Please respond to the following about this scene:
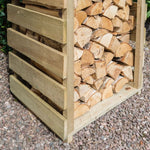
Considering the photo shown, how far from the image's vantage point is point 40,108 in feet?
7.77

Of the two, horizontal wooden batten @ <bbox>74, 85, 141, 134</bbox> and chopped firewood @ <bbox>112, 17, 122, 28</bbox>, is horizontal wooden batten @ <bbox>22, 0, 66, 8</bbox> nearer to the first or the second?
chopped firewood @ <bbox>112, 17, 122, 28</bbox>

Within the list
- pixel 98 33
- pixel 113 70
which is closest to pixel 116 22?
pixel 98 33

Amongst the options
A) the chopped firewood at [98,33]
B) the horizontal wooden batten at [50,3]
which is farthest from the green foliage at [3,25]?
the chopped firewood at [98,33]

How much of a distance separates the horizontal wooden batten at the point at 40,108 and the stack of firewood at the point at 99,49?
253 millimetres

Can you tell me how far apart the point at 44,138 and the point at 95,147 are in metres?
0.44

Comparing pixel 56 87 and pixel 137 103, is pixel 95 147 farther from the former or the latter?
pixel 137 103

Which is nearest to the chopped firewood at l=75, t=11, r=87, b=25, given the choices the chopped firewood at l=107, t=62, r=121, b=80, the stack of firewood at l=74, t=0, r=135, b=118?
the stack of firewood at l=74, t=0, r=135, b=118

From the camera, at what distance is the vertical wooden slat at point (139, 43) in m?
2.59

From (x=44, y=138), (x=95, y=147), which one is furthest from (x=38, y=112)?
(x=95, y=147)

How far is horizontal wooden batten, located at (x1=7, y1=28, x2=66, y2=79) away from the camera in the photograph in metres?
1.96

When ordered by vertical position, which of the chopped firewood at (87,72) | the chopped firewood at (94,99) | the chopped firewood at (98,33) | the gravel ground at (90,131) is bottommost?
the gravel ground at (90,131)

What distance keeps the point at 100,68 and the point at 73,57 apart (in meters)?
0.54

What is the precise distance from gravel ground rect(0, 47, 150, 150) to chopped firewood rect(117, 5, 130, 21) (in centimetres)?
88

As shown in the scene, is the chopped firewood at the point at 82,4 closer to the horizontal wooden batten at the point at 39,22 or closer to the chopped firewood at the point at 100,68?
the horizontal wooden batten at the point at 39,22
